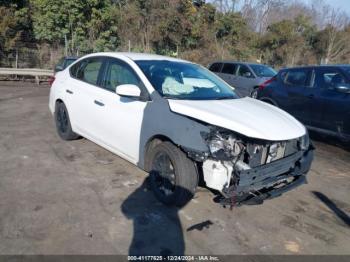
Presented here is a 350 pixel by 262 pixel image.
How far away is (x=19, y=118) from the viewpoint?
8203 mm

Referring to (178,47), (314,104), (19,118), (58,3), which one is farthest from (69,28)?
(314,104)

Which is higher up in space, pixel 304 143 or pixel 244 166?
pixel 304 143

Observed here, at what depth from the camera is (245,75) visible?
12367 mm

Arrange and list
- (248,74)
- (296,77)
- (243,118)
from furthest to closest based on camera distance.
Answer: (248,74) < (296,77) < (243,118)

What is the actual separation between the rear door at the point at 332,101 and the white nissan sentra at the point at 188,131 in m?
2.80

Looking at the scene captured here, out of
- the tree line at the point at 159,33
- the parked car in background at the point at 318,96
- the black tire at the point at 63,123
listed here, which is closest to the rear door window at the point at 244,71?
the parked car in background at the point at 318,96

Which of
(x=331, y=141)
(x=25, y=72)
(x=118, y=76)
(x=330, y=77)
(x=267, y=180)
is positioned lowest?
(x=25, y=72)

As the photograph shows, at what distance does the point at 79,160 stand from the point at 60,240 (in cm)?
229

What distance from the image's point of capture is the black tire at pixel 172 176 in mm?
3768

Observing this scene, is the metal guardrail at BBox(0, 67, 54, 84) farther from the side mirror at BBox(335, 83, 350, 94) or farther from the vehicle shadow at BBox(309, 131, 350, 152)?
the side mirror at BBox(335, 83, 350, 94)

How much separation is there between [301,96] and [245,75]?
15.8 ft

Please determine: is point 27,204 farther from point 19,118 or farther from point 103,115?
point 19,118

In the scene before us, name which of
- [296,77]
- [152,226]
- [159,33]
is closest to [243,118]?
[152,226]

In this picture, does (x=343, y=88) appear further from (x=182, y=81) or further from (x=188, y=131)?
(x=188, y=131)
